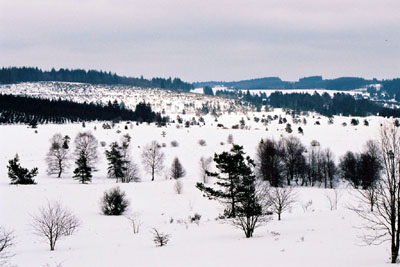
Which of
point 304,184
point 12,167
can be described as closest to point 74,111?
point 12,167

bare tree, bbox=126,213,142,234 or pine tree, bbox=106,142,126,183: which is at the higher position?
pine tree, bbox=106,142,126,183

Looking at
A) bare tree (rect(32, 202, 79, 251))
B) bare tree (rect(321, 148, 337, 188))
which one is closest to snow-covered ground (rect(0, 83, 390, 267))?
bare tree (rect(32, 202, 79, 251))

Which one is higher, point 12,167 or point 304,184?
point 12,167

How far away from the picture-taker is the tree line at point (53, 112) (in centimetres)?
12756

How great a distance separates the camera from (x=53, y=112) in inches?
5591

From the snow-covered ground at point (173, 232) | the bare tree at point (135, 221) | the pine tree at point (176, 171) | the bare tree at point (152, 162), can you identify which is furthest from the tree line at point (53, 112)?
the bare tree at point (135, 221)

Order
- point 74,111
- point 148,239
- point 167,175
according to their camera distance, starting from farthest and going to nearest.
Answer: point 74,111 < point 167,175 < point 148,239

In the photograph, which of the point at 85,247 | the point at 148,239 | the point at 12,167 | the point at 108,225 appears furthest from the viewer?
the point at 12,167

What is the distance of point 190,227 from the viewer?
33938mm

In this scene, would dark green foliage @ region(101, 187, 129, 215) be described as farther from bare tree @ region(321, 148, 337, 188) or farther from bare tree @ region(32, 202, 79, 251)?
bare tree @ region(321, 148, 337, 188)

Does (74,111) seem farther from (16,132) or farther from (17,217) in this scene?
(17,217)

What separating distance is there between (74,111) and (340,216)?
461ft

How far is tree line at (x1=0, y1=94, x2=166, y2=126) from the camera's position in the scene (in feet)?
419

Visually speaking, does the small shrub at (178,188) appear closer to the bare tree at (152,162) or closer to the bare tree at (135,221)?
the bare tree at (135,221)
